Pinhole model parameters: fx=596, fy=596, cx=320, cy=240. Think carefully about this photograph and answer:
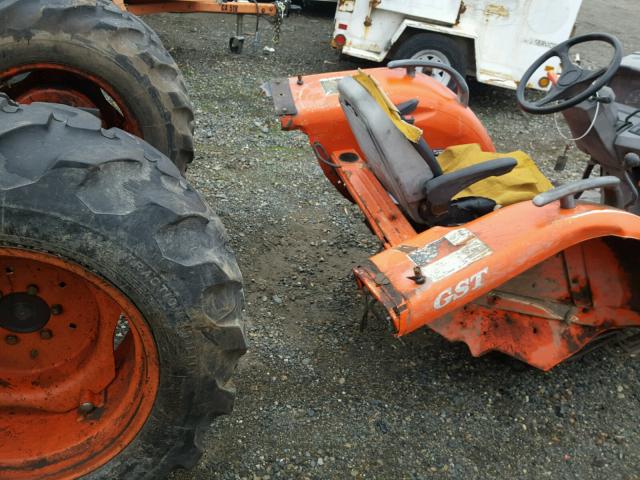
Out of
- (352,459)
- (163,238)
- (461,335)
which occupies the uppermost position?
(163,238)

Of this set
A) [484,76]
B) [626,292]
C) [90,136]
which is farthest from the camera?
[484,76]

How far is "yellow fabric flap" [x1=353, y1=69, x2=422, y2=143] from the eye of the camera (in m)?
2.30

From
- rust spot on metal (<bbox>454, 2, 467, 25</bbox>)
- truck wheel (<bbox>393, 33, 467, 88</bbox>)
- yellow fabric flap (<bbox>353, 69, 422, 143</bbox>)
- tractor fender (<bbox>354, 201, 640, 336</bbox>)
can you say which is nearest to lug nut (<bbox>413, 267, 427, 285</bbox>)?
tractor fender (<bbox>354, 201, 640, 336</bbox>)

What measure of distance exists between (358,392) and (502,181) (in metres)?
1.08

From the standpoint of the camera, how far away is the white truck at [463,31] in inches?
212

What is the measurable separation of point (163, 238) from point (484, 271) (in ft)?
3.78

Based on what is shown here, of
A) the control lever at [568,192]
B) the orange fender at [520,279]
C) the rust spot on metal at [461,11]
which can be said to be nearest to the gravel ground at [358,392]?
the orange fender at [520,279]

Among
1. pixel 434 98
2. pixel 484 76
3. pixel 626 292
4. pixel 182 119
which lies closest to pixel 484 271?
pixel 626 292

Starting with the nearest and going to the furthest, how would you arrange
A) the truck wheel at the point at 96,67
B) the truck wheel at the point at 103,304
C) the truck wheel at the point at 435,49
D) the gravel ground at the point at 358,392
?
the truck wheel at the point at 103,304 < the gravel ground at the point at 358,392 < the truck wheel at the point at 96,67 < the truck wheel at the point at 435,49

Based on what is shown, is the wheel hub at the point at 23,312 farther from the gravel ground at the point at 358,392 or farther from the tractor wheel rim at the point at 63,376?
the gravel ground at the point at 358,392

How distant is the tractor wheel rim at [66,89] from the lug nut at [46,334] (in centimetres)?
107

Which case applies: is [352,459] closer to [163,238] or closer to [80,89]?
[163,238]

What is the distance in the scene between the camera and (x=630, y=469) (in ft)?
7.55

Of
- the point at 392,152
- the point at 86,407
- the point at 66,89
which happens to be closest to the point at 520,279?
the point at 392,152
